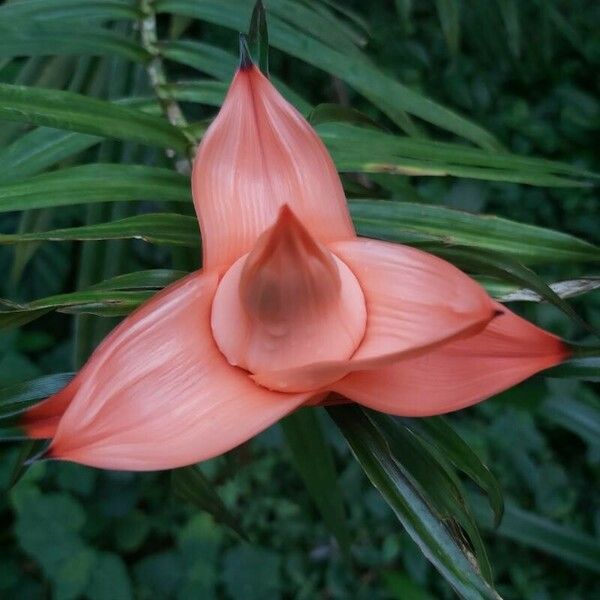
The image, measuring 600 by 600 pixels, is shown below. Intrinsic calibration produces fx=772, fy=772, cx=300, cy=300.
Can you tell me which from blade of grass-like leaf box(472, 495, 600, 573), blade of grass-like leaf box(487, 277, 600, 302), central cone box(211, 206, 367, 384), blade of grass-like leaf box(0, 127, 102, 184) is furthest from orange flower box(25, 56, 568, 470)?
blade of grass-like leaf box(472, 495, 600, 573)

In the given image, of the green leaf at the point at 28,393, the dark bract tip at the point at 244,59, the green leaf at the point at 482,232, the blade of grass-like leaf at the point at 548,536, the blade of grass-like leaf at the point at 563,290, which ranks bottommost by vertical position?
the blade of grass-like leaf at the point at 548,536

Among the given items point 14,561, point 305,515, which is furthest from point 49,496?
point 305,515

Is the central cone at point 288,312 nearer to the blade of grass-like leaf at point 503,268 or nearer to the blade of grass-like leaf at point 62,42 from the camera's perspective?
the blade of grass-like leaf at point 503,268

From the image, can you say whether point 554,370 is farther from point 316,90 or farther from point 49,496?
point 316,90

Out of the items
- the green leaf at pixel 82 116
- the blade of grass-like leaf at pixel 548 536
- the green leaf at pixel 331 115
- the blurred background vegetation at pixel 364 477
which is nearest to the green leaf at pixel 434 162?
the green leaf at pixel 331 115

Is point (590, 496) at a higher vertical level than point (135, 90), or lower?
lower
